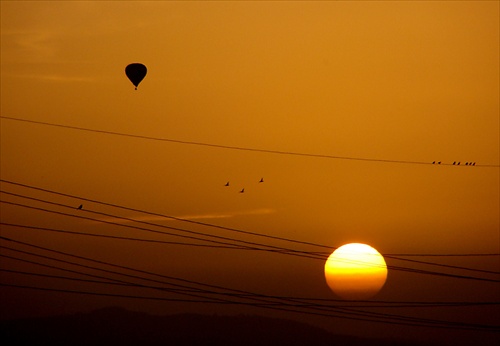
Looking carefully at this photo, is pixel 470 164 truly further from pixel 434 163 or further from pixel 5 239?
pixel 5 239

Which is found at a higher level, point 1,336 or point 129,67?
point 129,67

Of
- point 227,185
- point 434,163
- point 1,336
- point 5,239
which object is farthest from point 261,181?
point 5,239

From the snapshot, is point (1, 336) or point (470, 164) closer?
point (1, 336)

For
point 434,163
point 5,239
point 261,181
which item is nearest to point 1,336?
point 5,239

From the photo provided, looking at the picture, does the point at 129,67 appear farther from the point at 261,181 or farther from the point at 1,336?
the point at 1,336

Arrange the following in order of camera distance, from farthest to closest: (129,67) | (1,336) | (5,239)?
(129,67) → (1,336) → (5,239)

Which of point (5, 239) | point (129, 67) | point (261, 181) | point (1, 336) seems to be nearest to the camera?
point (5, 239)
